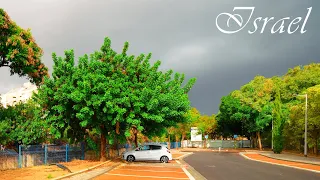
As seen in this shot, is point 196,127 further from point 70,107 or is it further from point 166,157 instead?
point 70,107

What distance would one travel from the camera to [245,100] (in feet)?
207

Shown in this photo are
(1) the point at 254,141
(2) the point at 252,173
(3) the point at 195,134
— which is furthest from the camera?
(3) the point at 195,134

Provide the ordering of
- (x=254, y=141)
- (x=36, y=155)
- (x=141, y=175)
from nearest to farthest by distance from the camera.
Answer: (x=141, y=175)
(x=36, y=155)
(x=254, y=141)

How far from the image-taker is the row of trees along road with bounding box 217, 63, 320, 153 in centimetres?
4000

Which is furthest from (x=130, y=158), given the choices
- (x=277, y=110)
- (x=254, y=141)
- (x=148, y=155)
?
(x=254, y=141)

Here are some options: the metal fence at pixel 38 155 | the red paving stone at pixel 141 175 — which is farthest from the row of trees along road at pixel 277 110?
the metal fence at pixel 38 155

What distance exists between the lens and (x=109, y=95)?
22.9 metres

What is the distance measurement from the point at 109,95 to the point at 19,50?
6.58 meters

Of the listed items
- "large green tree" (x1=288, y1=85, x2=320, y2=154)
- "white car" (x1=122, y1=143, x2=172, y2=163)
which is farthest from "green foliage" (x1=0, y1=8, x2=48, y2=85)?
"large green tree" (x1=288, y1=85, x2=320, y2=154)

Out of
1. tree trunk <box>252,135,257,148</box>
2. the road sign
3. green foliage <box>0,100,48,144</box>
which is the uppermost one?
green foliage <box>0,100,48,144</box>

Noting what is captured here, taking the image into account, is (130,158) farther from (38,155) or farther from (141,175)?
(141,175)

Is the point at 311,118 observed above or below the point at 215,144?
above

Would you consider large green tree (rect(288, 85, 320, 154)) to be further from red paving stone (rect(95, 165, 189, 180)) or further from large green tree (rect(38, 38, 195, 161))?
red paving stone (rect(95, 165, 189, 180))

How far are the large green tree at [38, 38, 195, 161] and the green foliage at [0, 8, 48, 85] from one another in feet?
4.82
